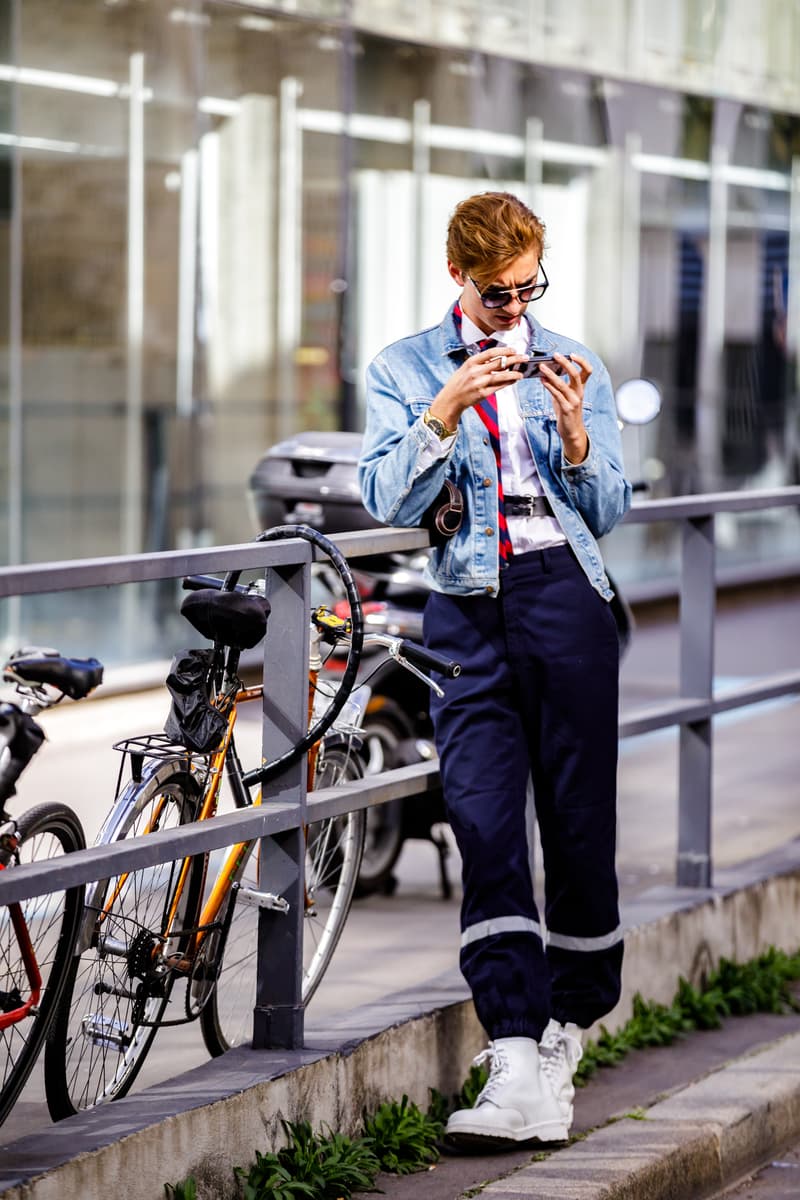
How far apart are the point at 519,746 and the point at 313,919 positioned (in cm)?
82

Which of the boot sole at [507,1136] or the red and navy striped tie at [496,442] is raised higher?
the red and navy striped tie at [496,442]

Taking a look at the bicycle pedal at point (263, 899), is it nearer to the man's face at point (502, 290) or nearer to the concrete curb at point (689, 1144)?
the concrete curb at point (689, 1144)

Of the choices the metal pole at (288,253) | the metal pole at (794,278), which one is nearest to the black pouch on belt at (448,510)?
the metal pole at (288,253)

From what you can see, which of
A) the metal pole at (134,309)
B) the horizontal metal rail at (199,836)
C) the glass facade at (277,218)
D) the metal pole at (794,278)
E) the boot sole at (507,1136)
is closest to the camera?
the horizontal metal rail at (199,836)

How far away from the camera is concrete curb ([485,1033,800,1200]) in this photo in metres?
4.09

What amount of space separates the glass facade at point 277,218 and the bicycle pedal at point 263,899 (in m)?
6.77

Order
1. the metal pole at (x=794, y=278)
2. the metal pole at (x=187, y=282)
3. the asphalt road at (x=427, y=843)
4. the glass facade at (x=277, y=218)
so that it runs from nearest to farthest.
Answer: the asphalt road at (x=427, y=843) → the glass facade at (x=277, y=218) → the metal pole at (x=187, y=282) → the metal pole at (x=794, y=278)

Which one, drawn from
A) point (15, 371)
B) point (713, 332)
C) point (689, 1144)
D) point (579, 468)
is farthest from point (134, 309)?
point (689, 1144)

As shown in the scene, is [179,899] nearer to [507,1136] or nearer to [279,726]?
[279,726]

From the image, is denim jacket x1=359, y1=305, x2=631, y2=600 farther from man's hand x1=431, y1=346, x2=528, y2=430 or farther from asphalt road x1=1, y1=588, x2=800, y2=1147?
asphalt road x1=1, y1=588, x2=800, y2=1147

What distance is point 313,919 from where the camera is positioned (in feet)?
15.9

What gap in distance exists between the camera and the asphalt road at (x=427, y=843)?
17.6ft

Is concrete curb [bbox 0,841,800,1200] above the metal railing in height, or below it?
below

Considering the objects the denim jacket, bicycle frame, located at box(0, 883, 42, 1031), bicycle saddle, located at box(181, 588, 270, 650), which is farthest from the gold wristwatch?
bicycle frame, located at box(0, 883, 42, 1031)
